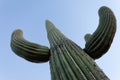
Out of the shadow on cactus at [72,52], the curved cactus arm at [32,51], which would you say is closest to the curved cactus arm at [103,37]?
Result: the shadow on cactus at [72,52]

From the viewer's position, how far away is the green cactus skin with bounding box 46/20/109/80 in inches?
153

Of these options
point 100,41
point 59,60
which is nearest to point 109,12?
point 100,41

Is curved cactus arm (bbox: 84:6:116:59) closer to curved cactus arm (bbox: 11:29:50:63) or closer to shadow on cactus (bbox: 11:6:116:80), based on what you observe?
shadow on cactus (bbox: 11:6:116:80)

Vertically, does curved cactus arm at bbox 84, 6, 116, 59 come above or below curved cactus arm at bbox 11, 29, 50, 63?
below

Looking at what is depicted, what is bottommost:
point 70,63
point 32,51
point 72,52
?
point 70,63

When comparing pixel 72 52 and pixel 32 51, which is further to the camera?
pixel 32 51

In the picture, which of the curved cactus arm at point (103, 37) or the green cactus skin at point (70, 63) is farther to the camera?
the curved cactus arm at point (103, 37)

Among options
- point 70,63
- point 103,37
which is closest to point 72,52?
point 70,63

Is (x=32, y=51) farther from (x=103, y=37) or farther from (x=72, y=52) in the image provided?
(x=103, y=37)

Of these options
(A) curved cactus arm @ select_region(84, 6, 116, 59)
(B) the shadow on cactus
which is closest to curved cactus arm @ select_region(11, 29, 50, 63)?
(B) the shadow on cactus

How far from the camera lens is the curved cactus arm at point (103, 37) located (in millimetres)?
4680

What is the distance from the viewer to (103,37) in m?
4.68

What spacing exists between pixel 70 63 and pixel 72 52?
1.18 feet

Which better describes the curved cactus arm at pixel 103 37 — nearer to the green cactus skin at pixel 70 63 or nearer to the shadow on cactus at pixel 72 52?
the shadow on cactus at pixel 72 52
